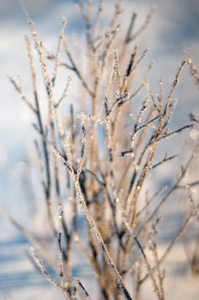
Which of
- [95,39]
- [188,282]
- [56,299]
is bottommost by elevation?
[188,282]

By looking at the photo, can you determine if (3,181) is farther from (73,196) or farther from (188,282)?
(73,196)

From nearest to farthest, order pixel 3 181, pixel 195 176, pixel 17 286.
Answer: pixel 195 176
pixel 17 286
pixel 3 181

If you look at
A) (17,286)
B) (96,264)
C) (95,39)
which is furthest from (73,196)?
(17,286)

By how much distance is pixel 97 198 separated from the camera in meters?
1.52

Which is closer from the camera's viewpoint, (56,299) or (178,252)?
(56,299)

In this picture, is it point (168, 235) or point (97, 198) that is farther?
point (168, 235)

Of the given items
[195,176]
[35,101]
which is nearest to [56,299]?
[195,176]

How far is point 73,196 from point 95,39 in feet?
3.57

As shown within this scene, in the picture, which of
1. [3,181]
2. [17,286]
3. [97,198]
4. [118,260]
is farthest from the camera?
[3,181]

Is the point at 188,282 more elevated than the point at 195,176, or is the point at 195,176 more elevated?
the point at 195,176

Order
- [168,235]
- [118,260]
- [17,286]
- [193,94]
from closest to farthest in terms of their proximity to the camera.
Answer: [118,260] < [17,286] < [168,235] < [193,94]

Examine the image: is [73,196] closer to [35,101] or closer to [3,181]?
[35,101]

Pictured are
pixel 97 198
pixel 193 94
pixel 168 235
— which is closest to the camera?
pixel 97 198

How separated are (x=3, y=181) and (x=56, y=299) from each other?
10.9 ft
